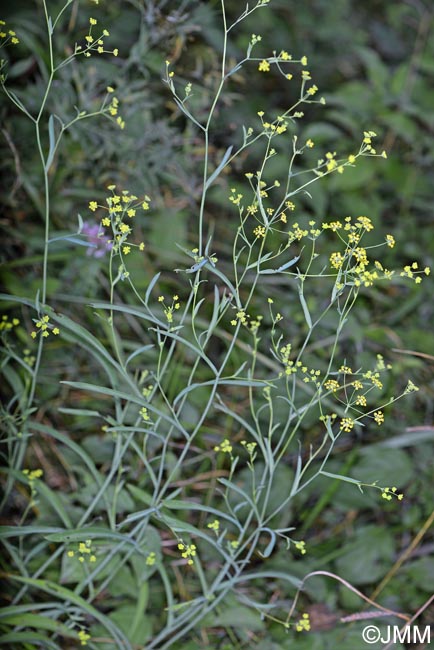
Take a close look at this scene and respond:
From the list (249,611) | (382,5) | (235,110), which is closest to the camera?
(249,611)

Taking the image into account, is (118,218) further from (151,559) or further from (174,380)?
(174,380)

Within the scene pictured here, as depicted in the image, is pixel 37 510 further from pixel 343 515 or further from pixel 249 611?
pixel 343 515

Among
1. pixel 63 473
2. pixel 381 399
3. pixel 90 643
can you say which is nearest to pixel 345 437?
pixel 381 399

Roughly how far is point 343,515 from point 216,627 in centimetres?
39

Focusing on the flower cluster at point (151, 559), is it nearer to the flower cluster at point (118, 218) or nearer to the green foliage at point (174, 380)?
the green foliage at point (174, 380)

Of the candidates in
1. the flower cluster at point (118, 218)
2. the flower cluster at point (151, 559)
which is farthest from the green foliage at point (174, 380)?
the flower cluster at point (118, 218)

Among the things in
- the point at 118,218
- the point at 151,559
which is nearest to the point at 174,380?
the point at 151,559

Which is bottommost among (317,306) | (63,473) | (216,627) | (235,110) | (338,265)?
(216,627)

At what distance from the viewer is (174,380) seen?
1.51 meters

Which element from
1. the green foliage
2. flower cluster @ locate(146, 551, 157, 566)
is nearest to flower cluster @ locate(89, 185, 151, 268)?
the green foliage

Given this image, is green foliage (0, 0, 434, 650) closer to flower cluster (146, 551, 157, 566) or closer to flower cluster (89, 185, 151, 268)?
flower cluster (146, 551, 157, 566)

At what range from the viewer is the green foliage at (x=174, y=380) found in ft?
4.02

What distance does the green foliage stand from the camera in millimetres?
1226

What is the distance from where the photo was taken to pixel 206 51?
68.7 inches
